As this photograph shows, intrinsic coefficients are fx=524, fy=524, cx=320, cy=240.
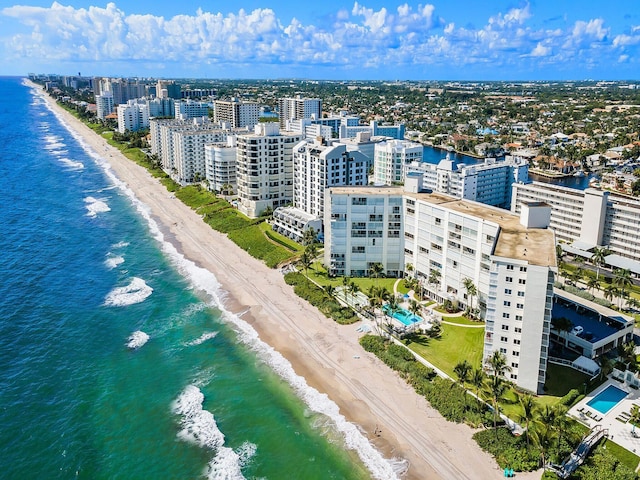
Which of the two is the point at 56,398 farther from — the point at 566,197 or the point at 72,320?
the point at 566,197

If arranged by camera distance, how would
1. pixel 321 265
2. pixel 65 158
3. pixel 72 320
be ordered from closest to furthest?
pixel 72 320, pixel 321 265, pixel 65 158

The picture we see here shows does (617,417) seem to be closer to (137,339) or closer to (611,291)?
(611,291)

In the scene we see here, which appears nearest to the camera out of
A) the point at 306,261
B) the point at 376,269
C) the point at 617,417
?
the point at 617,417

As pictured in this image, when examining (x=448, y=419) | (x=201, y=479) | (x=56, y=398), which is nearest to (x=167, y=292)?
(x=56, y=398)

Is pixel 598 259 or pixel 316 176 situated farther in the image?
pixel 316 176

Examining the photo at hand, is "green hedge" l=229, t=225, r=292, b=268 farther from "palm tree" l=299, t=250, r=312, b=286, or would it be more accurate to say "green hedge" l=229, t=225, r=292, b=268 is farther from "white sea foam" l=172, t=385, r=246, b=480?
"white sea foam" l=172, t=385, r=246, b=480

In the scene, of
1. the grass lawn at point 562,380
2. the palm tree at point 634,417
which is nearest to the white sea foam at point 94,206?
the grass lawn at point 562,380

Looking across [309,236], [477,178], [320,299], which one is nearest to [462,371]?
[320,299]
